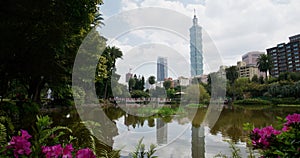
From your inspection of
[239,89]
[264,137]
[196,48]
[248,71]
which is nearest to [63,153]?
[264,137]

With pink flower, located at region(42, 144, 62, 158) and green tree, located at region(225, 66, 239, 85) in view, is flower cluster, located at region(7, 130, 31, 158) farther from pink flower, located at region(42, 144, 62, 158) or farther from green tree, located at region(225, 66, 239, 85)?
green tree, located at region(225, 66, 239, 85)

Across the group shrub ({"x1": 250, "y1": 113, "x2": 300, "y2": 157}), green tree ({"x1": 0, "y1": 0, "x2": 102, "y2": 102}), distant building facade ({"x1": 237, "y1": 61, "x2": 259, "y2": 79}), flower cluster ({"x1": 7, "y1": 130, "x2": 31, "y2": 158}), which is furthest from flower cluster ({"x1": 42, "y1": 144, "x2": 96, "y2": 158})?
distant building facade ({"x1": 237, "y1": 61, "x2": 259, "y2": 79})

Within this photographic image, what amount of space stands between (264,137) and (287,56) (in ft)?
213

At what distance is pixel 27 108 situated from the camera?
8.65m

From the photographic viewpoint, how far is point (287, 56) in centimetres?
5694

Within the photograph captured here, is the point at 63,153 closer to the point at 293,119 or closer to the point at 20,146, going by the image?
the point at 20,146

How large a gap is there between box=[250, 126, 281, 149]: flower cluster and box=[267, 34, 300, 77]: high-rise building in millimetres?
61764

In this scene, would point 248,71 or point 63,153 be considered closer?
point 63,153

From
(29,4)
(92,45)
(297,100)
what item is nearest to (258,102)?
(297,100)

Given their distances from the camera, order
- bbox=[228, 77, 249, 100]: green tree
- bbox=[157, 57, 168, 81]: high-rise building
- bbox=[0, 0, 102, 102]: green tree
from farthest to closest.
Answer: bbox=[228, 77, 249, 100]: green tree, bbox=[157, 57, 168, 81]: high-rise building, bbox=[0, 0, 102, 102]: green tree

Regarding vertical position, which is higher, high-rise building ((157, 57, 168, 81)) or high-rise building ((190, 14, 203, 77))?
high-rise building ((190, 14, 203, 77))

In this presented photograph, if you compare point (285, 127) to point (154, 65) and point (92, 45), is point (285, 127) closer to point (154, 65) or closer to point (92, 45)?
point (154, 65)

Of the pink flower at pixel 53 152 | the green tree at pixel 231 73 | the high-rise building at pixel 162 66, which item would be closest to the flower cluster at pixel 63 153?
the pink flower at pixel 53 152

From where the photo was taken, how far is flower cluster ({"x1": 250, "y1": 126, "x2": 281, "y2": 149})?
1418 mm
